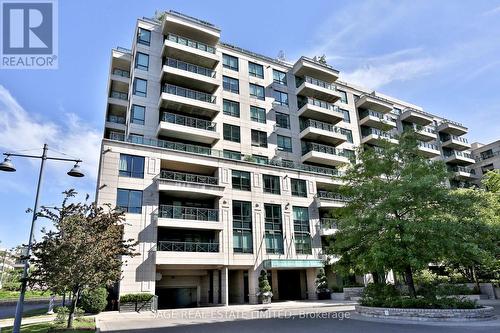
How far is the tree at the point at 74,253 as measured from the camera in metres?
14.4

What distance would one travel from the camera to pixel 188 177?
3025 centimetres

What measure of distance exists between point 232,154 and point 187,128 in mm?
5302

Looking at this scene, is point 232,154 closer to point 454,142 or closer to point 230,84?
point 230,84

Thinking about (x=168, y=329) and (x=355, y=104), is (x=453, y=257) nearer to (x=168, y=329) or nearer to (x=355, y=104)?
(x=168, y=329)

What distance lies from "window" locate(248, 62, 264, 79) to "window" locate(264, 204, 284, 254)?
1754 centimetres

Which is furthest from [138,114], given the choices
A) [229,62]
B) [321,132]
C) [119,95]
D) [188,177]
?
[321,132]

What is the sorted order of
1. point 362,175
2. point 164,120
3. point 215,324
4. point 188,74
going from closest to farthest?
point 215,324, point 362,175, point 164,120, point 188,74

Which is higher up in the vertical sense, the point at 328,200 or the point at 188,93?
the point at 188,93

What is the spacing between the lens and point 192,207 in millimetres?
29859

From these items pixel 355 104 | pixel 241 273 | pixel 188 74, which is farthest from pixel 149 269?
pixel 355 104

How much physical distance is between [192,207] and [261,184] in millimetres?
7749

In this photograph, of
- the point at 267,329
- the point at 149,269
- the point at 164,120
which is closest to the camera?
the point at 267,329

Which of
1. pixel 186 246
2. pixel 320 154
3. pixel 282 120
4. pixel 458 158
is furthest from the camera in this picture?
pixel 458 158

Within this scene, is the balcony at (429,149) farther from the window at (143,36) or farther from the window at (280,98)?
the window at (143,36)
